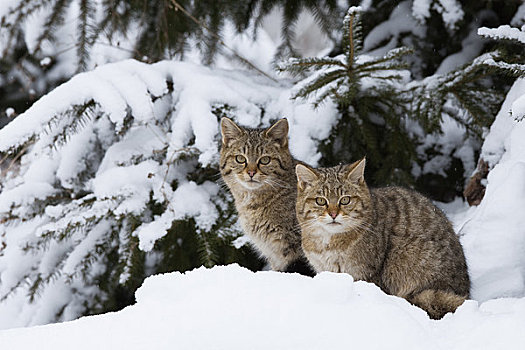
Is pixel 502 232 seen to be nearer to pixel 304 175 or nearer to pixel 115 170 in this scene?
pixel 304 175

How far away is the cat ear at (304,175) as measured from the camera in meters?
2.81

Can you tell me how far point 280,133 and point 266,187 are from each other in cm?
32

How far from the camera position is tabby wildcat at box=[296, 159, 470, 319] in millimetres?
2596

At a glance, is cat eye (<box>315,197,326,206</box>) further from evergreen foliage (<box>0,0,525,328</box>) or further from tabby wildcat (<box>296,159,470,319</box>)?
evergreen foliage (<box>0,0,525,328</box>)

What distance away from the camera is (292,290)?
5.51ft

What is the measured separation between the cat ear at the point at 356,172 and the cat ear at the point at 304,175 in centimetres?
17

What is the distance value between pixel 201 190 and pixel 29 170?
1.09 metres

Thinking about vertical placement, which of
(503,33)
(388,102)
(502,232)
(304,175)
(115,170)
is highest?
(503,33)

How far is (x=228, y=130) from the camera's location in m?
3.27

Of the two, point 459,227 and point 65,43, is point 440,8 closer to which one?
point 459,227

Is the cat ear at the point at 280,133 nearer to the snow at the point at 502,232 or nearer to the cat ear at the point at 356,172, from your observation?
the cat ear at the point at 356,172

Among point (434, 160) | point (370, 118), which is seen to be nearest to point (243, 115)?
point (370, 118)

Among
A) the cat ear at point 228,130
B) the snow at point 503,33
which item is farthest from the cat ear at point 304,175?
the snow at point 503,33

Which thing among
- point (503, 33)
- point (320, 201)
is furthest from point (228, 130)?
point (503, 33)
